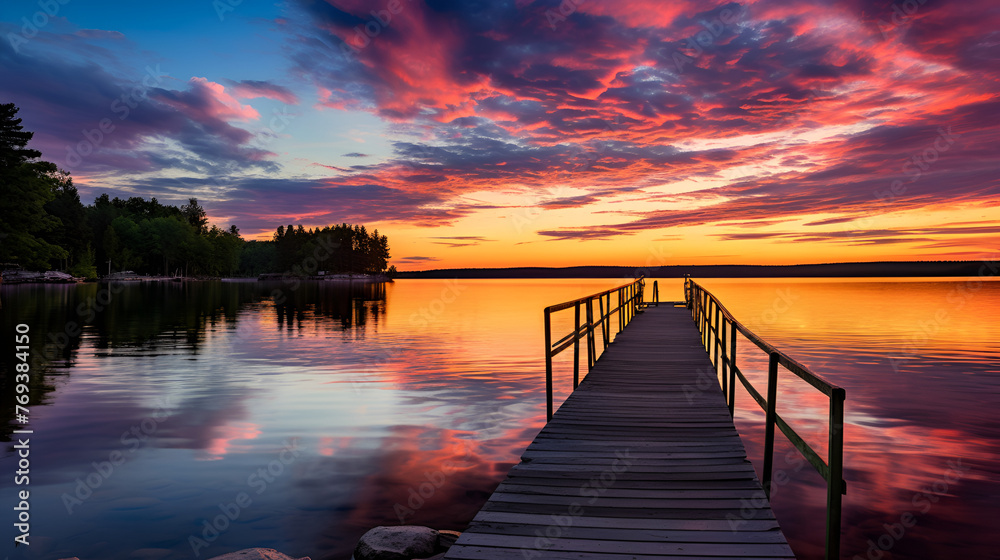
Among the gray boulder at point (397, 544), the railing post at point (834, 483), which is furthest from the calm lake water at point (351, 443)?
the railing post at point (834, 483)

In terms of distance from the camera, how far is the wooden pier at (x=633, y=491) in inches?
167

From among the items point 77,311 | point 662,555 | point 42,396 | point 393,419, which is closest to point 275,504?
point 393,419

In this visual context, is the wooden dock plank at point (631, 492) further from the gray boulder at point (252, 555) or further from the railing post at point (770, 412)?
the gray boulder at point (252, 555)

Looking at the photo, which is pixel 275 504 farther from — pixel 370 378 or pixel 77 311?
pixel 77 311

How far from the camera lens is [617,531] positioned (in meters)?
4.49

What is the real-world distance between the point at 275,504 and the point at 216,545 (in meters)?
1.15

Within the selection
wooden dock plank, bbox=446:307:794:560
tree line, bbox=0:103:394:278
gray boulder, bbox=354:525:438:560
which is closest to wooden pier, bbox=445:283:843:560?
wooden dock plank, bbox=446:307:794:560

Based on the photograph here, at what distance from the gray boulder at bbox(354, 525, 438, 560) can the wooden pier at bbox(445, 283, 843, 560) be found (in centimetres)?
95

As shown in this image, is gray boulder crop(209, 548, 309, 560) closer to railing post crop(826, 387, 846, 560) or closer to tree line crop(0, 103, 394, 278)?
railing post crop(826, 387, 846, 560)

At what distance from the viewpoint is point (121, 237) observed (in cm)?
12838

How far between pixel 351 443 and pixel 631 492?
6444 millimetres

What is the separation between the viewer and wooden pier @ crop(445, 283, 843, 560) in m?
4.25

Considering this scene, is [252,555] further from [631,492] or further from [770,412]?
[770,412]

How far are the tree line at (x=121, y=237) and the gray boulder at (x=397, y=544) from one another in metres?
61.6
